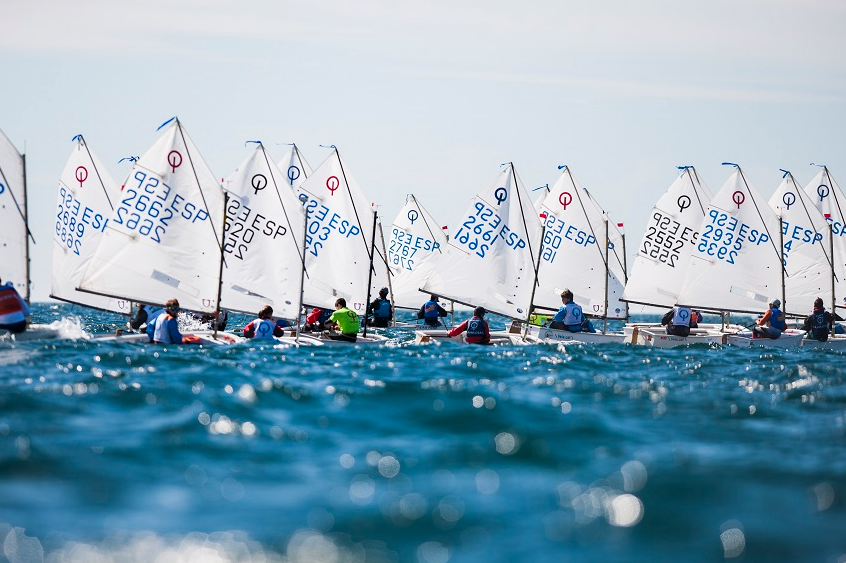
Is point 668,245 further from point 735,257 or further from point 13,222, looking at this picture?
point 13,222

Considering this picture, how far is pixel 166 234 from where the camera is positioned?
24.9 meters

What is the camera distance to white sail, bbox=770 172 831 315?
36.4 metres

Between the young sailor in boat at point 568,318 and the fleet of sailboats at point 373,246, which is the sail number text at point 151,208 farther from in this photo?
the young sailor in boat at point 568,318

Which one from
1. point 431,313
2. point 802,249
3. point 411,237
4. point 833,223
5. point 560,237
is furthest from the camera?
point 411,237

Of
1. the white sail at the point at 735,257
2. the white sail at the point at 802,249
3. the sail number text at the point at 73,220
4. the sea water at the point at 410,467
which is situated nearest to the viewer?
the sea water at the point at 410,467

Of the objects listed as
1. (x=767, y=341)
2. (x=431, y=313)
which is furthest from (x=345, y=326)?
(x=767, y=341)

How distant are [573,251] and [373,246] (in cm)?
909

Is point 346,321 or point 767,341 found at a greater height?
point 346,321

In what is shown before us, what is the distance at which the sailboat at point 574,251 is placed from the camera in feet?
117

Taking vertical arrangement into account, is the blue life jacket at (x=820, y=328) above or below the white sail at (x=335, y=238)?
below

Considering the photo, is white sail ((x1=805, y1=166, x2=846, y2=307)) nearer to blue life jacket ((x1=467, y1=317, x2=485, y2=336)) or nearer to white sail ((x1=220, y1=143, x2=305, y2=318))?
blue life jacket ((x1=467, y1=317, x2=485, y2=336))

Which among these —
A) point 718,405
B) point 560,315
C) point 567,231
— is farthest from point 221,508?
point 567,231

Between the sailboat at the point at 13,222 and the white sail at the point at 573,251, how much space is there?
18187 millimetres

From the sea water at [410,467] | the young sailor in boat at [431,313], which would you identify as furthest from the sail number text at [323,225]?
the sea water at [410,467]
